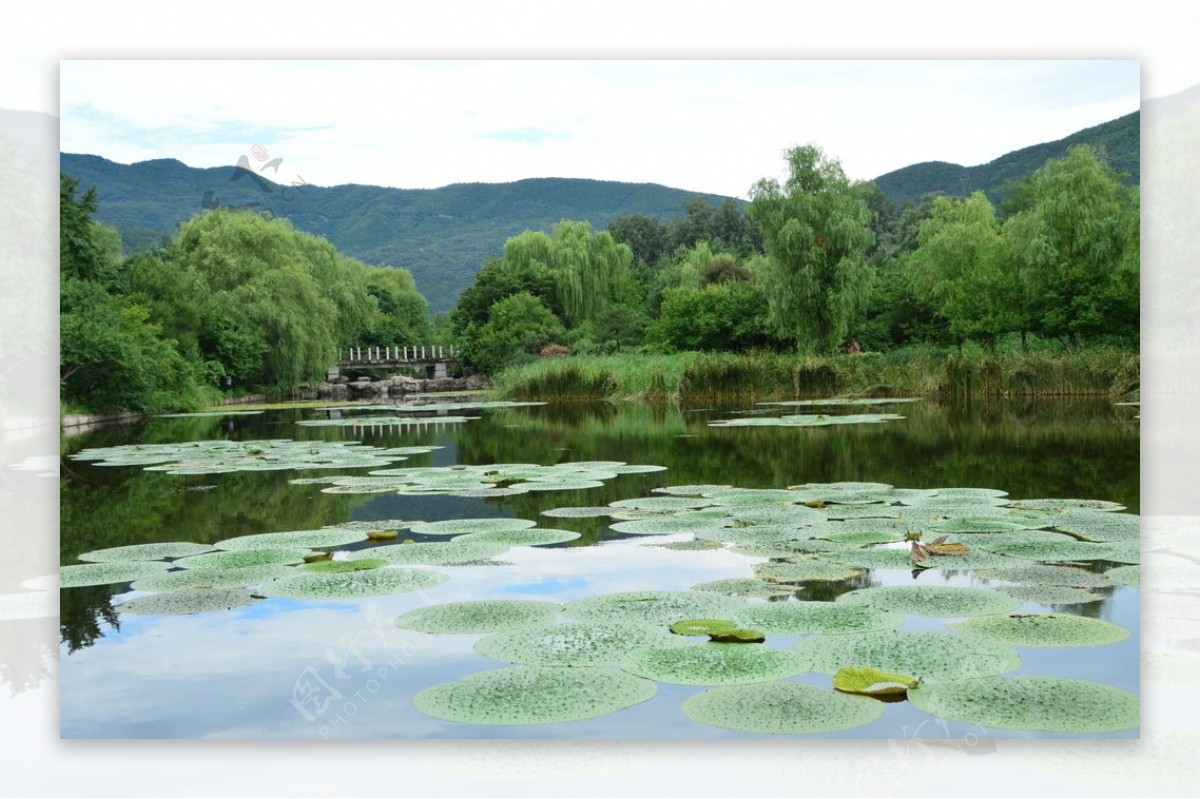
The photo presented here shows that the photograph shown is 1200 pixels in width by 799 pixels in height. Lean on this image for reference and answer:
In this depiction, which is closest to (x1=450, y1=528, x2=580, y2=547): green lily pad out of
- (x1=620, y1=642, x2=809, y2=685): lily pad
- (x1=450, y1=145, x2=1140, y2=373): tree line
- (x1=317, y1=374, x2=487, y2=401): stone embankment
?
(x1=620, y1=642, x2=809, y2=685): lily pad

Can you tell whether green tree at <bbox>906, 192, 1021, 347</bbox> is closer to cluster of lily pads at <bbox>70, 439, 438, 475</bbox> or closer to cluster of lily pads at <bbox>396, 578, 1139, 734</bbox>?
cluster of lily pads at <bbox>70, 439, 438, 475</bbox>

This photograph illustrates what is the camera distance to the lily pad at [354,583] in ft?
11.9

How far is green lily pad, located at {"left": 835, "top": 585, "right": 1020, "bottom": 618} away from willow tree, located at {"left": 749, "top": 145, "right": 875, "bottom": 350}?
45.1ft

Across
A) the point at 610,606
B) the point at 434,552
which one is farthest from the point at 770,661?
the point at 434,552

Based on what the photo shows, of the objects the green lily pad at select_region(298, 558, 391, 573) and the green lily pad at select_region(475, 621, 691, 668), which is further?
the green lily pad at select_region(298, 558, 391, 573)

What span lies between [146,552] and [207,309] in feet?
27.2

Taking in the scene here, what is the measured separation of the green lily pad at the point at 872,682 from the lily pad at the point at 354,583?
1.63m

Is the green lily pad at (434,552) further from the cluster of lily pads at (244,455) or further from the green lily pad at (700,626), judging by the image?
the cluster of lily pads at (244,455)

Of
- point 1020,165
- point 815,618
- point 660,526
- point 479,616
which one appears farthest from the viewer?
point 1020,165

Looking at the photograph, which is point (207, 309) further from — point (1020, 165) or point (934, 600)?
point (934, 600)

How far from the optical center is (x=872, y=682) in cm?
256

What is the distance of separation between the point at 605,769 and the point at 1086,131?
5.26m

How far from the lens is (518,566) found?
4016 millimetres

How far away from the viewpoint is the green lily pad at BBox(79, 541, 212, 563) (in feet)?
14.1
